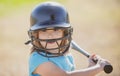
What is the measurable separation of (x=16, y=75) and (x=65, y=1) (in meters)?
2.70

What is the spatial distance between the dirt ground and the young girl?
2243 mm

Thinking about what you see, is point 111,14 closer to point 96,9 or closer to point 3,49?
point 96,9

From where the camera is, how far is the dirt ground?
5.16 m

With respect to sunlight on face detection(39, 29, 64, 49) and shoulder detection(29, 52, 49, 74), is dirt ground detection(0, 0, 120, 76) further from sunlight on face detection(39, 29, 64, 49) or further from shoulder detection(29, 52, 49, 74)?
sunlight on face detection(39, 29, 64, 49)

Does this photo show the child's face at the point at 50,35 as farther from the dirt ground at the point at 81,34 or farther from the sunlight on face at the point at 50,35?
the dirt ground at the point at 81,34

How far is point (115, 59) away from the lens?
517 cm

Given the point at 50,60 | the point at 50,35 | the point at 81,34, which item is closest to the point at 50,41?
the point at 50,35

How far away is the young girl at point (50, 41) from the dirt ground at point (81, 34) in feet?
7.36

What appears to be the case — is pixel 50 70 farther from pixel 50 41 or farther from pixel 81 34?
pixel 81 34

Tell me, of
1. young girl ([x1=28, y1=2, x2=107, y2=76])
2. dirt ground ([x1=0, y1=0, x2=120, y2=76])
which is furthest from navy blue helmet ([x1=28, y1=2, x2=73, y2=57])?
dirt ground ([x1=0, y1=0, x2=120, y2=76])

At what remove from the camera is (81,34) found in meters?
5.96

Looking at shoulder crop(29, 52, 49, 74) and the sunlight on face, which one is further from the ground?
the sunlight on face

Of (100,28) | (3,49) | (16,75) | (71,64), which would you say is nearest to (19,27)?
(3,49)

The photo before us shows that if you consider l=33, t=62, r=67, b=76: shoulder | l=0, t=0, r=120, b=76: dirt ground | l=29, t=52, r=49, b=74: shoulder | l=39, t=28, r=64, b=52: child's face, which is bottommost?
Result: l=0, t=0, r=120, b=76: dirt ground
